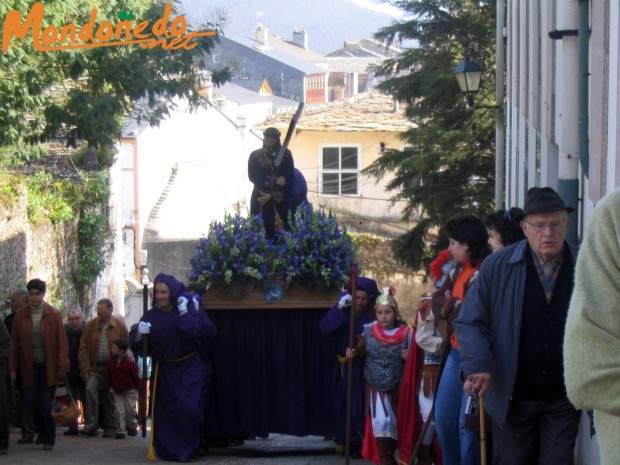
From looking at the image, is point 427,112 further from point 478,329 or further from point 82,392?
point 478,329

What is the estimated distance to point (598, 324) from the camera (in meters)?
2.50

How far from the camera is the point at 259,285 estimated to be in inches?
405

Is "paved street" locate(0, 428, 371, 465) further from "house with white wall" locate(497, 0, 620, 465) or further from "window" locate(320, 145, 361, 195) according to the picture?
"window" locate(320, 145, 361, 195)

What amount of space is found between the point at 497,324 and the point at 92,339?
779 cm

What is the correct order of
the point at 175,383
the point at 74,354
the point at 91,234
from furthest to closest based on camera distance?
the point at 91,234, the point at 74,354, the point at 175,383

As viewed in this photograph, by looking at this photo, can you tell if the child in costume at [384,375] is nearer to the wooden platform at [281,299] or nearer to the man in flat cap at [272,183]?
the wooden platform at [281,299]

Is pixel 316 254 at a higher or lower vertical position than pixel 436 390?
higher

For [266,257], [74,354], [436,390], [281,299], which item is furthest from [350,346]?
[74,354]

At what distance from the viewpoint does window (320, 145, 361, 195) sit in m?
37.0

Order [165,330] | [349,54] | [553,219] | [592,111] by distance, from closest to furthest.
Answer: [553,219] → [592,111] → [165,330] → [349,54]

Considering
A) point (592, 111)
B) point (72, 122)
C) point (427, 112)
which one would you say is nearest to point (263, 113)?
point (427, 112)

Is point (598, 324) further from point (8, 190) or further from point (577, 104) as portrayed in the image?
point (8, 190)

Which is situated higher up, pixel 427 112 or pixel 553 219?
pixel 427 112

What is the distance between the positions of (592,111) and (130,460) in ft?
18.3
